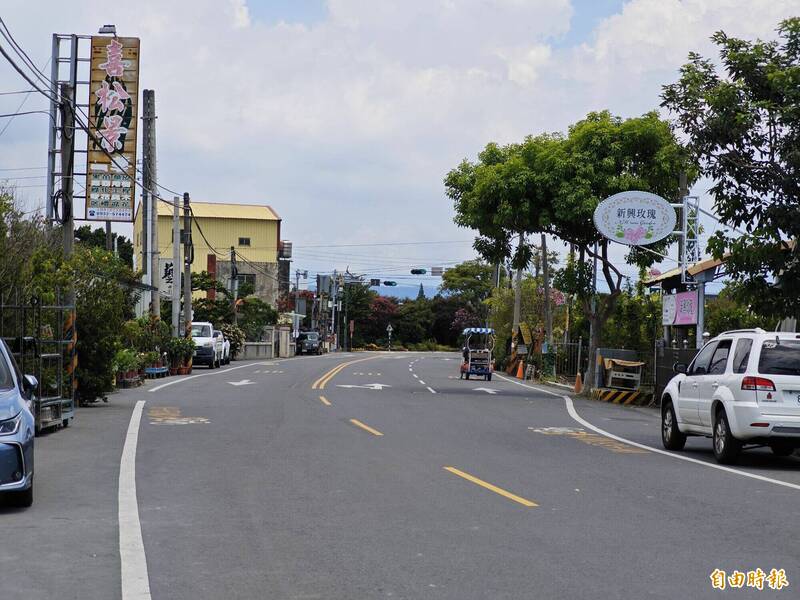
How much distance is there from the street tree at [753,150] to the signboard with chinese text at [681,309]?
8.46m

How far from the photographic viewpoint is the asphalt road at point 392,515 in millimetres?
7172

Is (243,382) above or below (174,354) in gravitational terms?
below

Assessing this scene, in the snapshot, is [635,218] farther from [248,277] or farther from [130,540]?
[248,277]

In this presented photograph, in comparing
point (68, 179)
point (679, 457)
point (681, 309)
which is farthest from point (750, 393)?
point (681, 309)

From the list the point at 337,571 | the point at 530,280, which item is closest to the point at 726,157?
the point at 337,571

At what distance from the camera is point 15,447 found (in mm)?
9477

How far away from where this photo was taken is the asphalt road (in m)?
7.17

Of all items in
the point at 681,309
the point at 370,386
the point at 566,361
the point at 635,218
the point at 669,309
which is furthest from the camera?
the point at 566,361

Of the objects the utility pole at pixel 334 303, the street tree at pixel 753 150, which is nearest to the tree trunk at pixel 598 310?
the street tree at pixel 753 150

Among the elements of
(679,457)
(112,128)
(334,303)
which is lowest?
(679,457)

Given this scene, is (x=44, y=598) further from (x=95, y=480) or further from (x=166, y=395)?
(x=166, y=395)

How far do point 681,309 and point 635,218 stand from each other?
2696 mm

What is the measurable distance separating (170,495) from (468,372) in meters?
30.7

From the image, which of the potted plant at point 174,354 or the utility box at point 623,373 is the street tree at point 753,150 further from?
the potted plant at point 174,354
